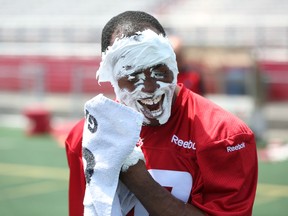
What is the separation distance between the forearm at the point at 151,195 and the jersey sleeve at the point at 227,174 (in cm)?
11

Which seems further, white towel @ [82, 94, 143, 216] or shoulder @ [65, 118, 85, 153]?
shoulder @ [65, 118, 85, 153]

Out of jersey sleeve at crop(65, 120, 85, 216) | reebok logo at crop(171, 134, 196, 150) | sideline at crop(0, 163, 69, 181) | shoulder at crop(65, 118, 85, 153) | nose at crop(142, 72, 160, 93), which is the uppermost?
nose at crop(142, 72, 160, 93)

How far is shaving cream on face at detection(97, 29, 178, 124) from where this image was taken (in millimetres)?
2783

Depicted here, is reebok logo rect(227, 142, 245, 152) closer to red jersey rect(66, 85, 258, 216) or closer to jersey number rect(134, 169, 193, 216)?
red jersey rect(66, 85, 258, 216)

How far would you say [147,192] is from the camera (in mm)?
2666

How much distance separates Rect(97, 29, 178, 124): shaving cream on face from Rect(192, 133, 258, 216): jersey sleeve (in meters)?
0.24

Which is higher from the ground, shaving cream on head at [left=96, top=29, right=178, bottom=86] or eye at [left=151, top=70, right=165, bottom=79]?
shaving cream on head at [left=96, top=29, right=178, bottom=86]

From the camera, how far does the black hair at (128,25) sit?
283 centimetres

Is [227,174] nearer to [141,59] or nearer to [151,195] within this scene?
[151,195]

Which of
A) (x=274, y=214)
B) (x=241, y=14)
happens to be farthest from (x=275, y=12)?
(x=274, y=214)

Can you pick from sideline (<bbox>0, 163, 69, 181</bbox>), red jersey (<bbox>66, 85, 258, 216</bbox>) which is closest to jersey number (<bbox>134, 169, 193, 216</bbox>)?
red jersey (<bbox>66, 85, 258, 216</bbox>)

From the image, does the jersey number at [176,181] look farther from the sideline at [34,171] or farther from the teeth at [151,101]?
the sideline at [34,171]

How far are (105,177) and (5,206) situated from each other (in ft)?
20.8

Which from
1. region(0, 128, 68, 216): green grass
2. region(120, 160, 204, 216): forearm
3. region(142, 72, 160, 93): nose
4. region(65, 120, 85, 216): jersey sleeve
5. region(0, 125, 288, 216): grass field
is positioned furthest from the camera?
region(0, 128, 68, 216): green grass
